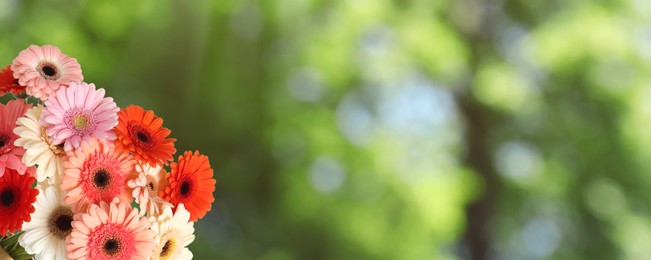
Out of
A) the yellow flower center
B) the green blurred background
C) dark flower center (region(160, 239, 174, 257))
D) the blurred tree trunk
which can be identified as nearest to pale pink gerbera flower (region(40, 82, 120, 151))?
the yellow flower center

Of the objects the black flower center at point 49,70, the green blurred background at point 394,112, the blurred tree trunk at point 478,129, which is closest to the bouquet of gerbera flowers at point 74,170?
the black flower center at point 49,70

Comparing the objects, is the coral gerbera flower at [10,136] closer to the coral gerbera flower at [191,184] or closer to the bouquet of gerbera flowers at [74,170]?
the bouquet of gerbera flowers at [74,170]

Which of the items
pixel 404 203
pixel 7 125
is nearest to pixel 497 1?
pixel 404 203

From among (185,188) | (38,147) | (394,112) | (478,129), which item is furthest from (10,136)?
(478,129)

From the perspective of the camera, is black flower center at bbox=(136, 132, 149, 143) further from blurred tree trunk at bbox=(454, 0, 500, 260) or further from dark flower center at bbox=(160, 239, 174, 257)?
blurred tree trunk at bbox=(454, 0, 500, 260)

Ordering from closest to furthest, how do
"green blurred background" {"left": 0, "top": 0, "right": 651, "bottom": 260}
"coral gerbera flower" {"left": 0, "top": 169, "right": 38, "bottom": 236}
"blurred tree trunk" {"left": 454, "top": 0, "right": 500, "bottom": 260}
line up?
"coral gerbera flower" {"left": 0, "top": 169, "right": 38, "bottom": 236}
"green blurred background" {"left": 0, "top": 0, "right": 651, "bottom": 260}
"blurred tree trunk" {"left": 454, "top": 0, "right": 500, "bottom": 260}

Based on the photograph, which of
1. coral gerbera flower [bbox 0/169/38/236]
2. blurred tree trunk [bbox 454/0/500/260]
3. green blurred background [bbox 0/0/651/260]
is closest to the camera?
coral gerbera flower [bbox 0/169/38/236]
